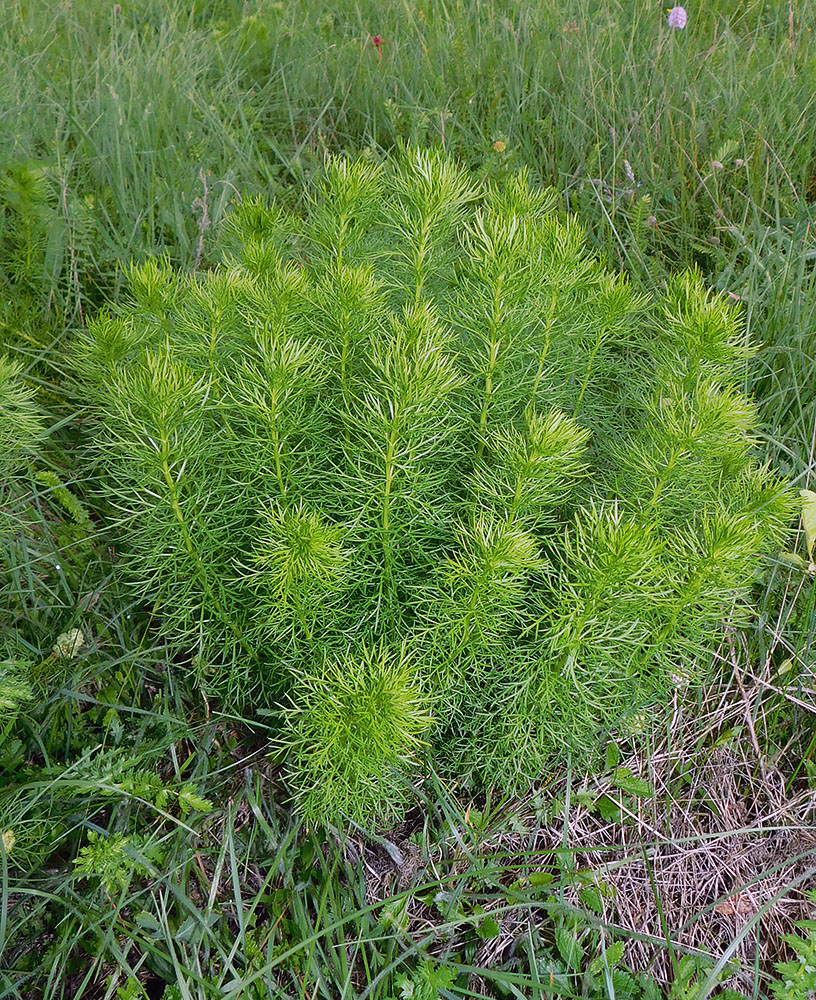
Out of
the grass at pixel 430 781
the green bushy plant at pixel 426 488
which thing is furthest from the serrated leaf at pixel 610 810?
the green bushy plant at pixel 426 488

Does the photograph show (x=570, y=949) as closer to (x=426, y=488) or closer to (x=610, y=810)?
(x=610, y=810)

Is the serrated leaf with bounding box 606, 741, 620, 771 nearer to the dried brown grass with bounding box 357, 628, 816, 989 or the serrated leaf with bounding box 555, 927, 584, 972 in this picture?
the dried brown grass with bounding box 357, 628, 816, 989

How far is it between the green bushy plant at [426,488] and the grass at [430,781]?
20 centimetres

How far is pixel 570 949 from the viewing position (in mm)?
1711

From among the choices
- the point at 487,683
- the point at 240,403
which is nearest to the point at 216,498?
the point at 240,403

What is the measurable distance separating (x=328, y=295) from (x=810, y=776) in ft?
5.44

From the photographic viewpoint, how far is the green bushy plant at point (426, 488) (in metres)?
1.50

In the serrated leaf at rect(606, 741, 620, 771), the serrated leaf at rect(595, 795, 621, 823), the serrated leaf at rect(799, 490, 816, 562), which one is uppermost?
the serrated leaf at rect(799, 490, 816, 562)

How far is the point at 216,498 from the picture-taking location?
6.04 feet

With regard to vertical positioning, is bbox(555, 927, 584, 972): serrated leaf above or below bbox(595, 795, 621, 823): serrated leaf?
below

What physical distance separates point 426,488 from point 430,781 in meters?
0.74

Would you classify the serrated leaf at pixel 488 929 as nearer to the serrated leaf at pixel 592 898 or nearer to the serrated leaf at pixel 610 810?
the serrated leaf at pixel 592 898

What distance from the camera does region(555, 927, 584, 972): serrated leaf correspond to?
5.61 feet

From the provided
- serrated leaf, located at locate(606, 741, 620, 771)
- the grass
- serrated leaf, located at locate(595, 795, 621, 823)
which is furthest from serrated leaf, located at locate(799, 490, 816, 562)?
serrated leaf, located at locate(595, 795, 621, 823)
